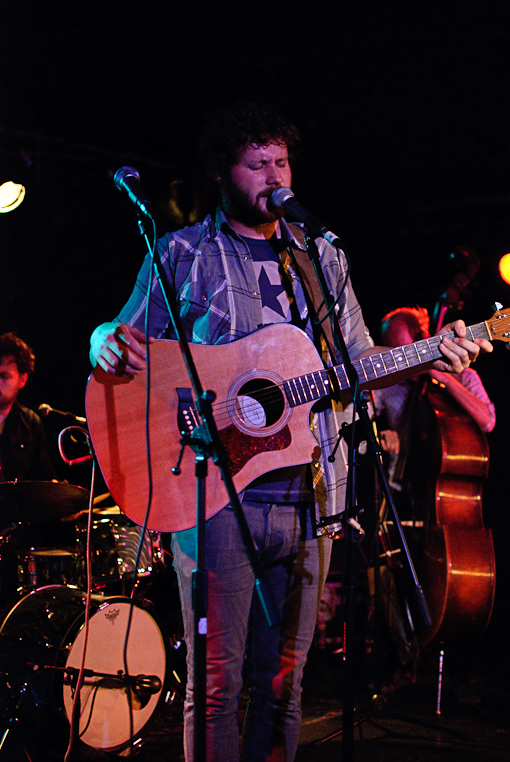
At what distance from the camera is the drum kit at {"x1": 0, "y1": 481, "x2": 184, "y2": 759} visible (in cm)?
369

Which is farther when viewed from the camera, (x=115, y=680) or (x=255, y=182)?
(x=115, y=680)

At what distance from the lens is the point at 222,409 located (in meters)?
2.26

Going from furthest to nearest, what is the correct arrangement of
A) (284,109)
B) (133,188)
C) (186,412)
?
(284,109)
(186,412)
(133,188)

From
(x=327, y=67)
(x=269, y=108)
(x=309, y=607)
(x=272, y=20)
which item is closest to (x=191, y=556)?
(x=309, y=607)

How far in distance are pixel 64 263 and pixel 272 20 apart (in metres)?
2.95

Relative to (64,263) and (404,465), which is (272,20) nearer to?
(64,263)

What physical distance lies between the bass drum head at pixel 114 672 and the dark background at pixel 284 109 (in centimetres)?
241

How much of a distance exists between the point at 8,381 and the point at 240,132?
3.64m

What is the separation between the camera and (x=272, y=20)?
4492mm

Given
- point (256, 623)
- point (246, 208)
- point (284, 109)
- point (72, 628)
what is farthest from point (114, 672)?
point (284, 109)

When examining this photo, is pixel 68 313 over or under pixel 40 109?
under

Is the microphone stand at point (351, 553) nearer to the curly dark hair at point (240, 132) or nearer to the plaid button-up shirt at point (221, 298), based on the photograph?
the plaid button-up shirt at point (221, 298)

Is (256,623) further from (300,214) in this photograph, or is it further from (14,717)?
(14,717)

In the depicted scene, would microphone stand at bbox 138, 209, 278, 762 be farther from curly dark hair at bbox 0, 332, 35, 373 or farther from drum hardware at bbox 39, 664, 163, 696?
curly dark hair at bbox 0, 332, 35, 373
